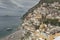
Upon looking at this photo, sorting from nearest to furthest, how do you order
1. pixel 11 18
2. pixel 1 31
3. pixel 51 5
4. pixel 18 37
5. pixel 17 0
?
1. pixel 18 37
2. pixel 51 5
3. pixel 1 31
4. pixel 11 18
5. pixel 17 0

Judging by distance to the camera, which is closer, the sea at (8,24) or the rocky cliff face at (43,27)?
the rocky cliff face at (43,27)

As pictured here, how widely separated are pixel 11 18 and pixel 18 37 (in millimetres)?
5112

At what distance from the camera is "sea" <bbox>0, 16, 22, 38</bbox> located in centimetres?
933

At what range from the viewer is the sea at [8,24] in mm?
9330

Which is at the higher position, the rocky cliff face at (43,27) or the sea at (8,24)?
the rocky cliff face at (43,27)

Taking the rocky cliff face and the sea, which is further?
the sea

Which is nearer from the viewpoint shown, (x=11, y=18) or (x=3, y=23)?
(x=3, y=23)

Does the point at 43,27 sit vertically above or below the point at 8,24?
above

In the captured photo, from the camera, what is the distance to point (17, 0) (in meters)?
13.2

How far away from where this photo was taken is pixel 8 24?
10.9m

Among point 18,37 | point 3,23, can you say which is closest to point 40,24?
point 18,37

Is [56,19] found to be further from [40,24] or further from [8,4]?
[8,4]

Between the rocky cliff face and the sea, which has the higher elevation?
the rocky cliff face

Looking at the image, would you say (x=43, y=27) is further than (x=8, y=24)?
No
